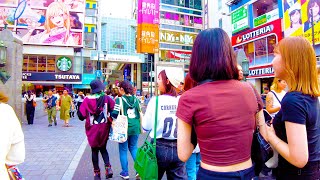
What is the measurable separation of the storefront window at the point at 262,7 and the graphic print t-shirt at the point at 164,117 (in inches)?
1052

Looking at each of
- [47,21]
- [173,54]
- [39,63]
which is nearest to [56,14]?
[47,21]

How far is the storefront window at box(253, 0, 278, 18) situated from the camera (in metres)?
26.0

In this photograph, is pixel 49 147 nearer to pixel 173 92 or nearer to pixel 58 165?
pixel 58 165

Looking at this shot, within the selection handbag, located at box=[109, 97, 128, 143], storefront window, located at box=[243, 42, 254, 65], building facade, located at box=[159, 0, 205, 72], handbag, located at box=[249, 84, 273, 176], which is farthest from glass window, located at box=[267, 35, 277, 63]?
building facade, located at box=[159, 0, 205, 72]

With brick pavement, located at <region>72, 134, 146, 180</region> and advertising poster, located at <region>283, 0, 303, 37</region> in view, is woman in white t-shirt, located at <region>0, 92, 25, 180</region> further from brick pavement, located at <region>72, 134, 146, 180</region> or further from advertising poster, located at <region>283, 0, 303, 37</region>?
advertising poster, located at <region>283, 0, 303, 37</region>

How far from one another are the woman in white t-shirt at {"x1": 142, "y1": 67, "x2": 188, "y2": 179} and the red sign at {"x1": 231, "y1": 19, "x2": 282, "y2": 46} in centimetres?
2196

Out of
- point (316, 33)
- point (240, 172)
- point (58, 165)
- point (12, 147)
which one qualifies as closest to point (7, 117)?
point (12, 147)

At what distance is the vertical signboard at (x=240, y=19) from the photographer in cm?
2705

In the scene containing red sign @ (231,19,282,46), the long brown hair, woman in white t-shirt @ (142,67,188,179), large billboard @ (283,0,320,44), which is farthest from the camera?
red sign @ (231,19,282,46)

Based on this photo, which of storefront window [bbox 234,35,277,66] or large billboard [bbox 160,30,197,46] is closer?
storefront window [bbox 234,35,277,66]

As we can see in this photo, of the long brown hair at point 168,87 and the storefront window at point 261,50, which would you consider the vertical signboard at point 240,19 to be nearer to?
the storefront window at point 261,50

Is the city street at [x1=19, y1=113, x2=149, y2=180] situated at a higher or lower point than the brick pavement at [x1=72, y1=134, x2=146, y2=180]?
higher

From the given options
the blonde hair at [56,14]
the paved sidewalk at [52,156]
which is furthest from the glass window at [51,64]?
the paved sidewalk at [52,156]

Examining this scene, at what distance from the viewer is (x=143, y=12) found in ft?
82.1
